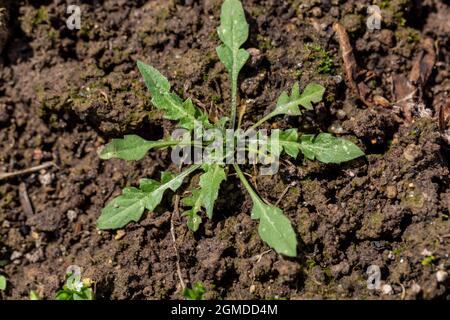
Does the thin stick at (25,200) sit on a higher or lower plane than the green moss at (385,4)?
lower

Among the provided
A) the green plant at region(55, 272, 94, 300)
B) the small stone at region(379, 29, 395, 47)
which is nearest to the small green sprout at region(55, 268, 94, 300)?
the green plant at region(55, 272, 94, 300)

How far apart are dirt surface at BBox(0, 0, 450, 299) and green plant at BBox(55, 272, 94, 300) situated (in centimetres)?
7

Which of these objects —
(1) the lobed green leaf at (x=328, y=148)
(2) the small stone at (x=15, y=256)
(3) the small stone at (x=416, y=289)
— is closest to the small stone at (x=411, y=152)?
(1) the lobed green leaf at (x=328, y=148)

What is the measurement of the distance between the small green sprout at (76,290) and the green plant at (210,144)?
1.10 ft

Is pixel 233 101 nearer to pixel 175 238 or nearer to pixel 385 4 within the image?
pixel 175 238

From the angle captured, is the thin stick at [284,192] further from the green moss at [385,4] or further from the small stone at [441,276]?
the green moss at [385,4]

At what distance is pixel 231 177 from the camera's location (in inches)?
128

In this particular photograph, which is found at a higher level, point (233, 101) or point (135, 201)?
point (233, 101)

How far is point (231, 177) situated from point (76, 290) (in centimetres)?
109

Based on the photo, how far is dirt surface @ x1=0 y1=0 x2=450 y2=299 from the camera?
3.05 metres

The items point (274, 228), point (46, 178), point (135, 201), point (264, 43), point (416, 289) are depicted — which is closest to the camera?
point (416, 289)

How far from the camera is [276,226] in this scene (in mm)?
2969

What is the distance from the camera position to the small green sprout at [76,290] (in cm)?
312

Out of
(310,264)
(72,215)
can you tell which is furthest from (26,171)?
(310,264)
